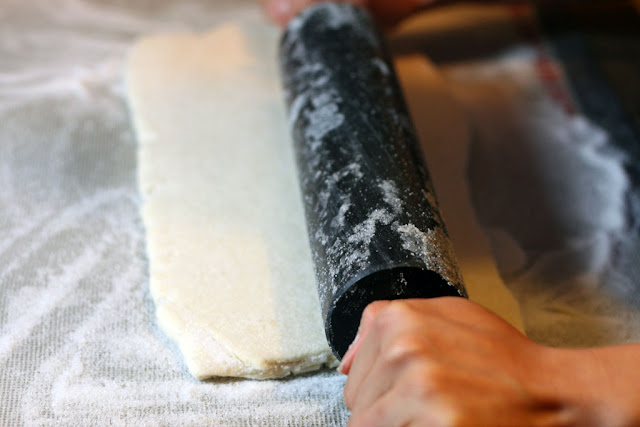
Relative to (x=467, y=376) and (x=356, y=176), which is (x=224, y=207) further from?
(x=467, y=376)

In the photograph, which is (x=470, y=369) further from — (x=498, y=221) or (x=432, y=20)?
(x=432, y=20)

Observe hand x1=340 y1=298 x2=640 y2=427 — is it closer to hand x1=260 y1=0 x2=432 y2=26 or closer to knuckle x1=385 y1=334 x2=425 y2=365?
knuckle x1=385 y1=334 x2=425 y2=365

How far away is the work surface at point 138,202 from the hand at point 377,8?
173mm

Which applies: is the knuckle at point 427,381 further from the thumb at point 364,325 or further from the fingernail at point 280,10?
the fingernail at point 280,10

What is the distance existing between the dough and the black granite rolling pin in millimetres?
172

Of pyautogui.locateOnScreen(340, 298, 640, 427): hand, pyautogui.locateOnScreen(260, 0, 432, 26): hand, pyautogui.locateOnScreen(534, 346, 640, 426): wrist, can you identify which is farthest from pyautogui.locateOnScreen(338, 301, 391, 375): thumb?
pyautogui.locateOnScreen(260, 0, 432, 26): hand

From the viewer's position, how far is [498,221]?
1713mm

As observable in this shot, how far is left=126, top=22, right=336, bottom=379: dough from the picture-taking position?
129cm

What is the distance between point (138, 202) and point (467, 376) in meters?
1.11

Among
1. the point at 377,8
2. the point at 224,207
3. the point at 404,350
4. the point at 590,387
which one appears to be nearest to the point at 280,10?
the point at 377,8

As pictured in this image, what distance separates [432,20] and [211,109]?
119cm

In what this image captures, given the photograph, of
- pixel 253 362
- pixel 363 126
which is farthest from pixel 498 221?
pixel 253 362

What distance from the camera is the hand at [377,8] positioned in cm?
201

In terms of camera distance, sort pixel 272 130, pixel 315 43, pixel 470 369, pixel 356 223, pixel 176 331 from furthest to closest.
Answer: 1. pixel 272 130
2. pixel 315 43
3. pixel 176 331
4. pixel 356 223
5. pixel 470 369
